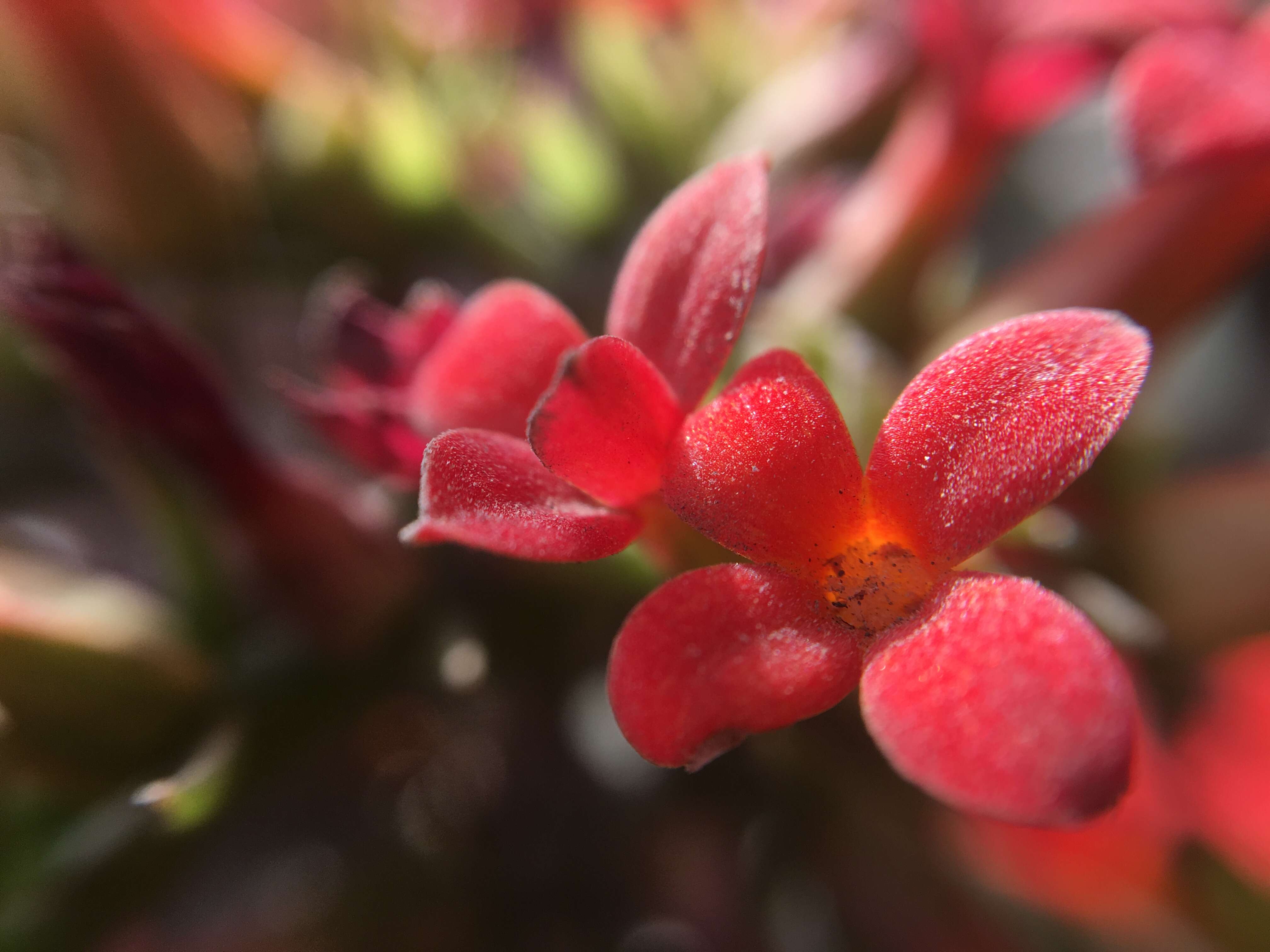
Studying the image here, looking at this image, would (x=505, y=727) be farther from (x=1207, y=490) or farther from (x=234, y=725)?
(x=1207, y=490)

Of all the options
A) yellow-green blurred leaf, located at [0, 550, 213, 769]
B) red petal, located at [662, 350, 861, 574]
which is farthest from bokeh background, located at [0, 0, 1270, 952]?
red petal, located at [662, 350, 861, 574]

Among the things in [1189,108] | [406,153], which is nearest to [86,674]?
[406,153]

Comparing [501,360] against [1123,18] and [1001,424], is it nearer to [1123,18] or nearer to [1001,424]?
[1001,424]

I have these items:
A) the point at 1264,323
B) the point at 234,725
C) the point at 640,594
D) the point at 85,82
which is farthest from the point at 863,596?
the point at 1264,323

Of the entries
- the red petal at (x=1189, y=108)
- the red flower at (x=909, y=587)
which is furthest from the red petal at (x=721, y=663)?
the red petal at (x=1189, y=108)

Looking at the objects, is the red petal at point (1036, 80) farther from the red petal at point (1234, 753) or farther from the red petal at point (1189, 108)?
the red petal at point (1234, 753)

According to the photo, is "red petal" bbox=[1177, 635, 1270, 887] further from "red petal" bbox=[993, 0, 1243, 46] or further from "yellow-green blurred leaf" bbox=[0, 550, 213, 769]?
"yellow-green blurred leaf" bbox=[0, 550, 213, 769]
